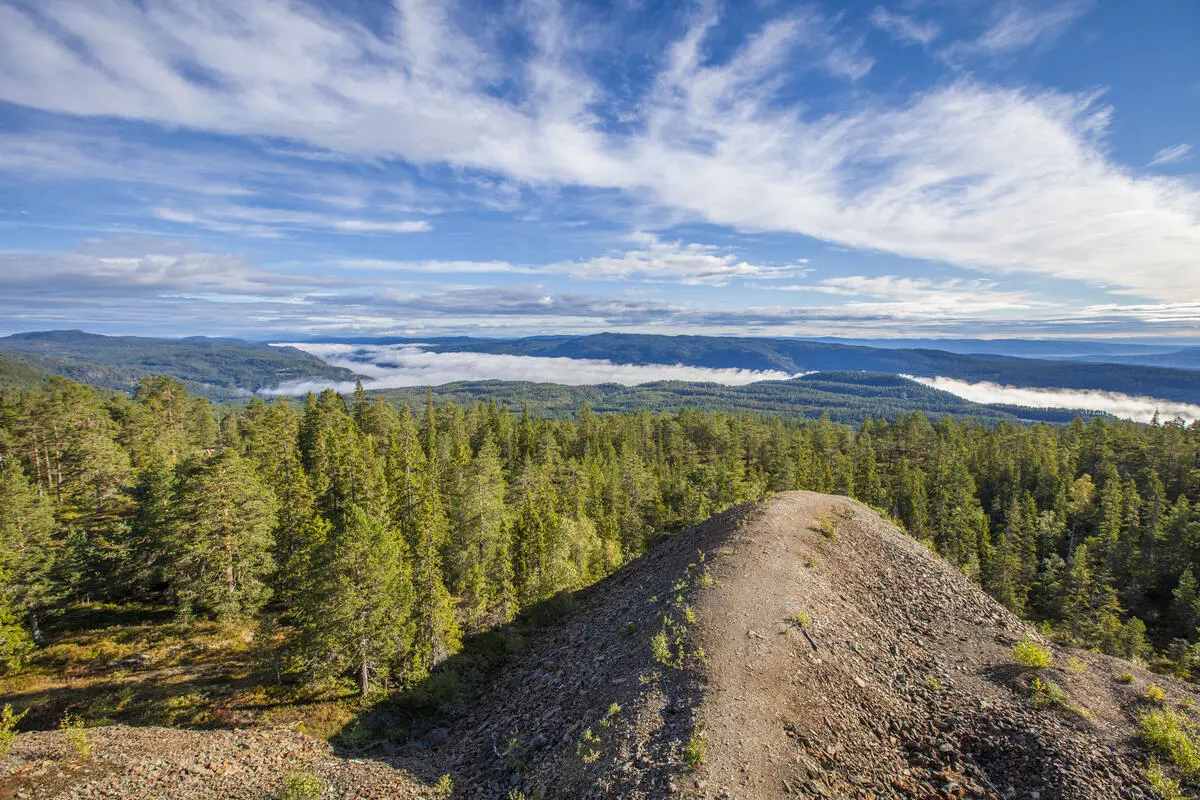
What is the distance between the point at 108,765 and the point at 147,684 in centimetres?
1370

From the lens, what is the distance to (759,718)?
1606cm

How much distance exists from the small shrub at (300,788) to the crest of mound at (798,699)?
16.0 feet

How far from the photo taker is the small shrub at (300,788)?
14.6 meters

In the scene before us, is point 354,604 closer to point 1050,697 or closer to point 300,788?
point 300,788

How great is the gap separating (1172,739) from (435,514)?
118ft

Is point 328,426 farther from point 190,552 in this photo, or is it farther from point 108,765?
point 108,765

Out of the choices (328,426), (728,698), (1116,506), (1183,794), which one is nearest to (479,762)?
(728,698)

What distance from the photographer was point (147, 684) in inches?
1021

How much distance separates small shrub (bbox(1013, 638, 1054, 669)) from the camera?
2020cm

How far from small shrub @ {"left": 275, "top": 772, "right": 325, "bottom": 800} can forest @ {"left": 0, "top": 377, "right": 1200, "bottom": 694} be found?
913 cm

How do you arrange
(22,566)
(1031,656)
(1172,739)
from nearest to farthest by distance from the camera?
(1172,739) → (1031,656) → (22,566)

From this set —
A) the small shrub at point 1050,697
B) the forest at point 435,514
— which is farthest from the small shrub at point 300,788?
the small shrub at point 1050,697

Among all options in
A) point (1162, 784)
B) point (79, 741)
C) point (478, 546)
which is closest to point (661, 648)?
point (1162, 784)

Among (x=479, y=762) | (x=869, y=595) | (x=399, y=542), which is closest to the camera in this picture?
(x=479, y=762)
